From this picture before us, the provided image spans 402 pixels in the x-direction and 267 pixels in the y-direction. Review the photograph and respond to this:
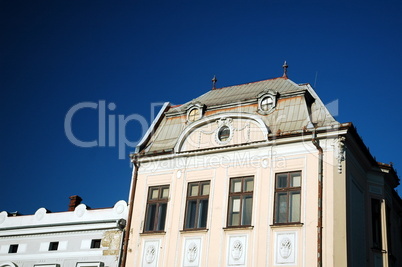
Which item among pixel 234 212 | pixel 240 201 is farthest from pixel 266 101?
pixel 234 212

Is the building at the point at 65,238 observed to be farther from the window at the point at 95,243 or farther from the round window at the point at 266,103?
the round window at the point at 266,103

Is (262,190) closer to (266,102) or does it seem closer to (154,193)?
(266,102)

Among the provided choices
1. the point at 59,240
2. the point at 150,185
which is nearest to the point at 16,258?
the point at 59,240

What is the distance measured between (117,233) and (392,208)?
41.4 feet

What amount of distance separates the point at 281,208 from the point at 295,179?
1.26 metres

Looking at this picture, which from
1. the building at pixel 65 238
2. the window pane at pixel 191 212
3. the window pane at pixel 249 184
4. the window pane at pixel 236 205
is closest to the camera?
the window pane at pixel 236 205

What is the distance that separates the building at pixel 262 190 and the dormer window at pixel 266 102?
43 millimetres

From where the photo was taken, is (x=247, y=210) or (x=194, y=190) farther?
(x=194, y=190)

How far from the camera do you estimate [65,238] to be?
24.4 meters

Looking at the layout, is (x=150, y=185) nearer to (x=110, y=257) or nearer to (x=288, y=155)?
(x=110, y=257)

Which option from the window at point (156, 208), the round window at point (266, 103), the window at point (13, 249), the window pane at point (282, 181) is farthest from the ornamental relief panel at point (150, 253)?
the window at point (13, 249)

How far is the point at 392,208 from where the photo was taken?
76.9 ft

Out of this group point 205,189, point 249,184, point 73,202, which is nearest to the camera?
point 249,184

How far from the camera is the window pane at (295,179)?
19633 millimetres
